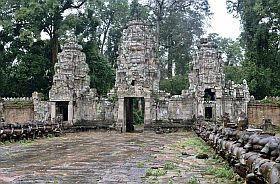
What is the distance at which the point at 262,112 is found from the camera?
33.7 m

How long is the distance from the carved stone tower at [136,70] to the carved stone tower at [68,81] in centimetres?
339

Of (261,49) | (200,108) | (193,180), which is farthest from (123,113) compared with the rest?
(193,180)

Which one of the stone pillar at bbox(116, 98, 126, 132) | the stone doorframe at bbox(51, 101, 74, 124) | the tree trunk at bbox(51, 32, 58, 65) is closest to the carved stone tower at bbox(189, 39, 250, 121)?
the stone pillar at bbox(116, 98, 126, 132)

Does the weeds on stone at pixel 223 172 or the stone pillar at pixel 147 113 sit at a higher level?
the stone pillar at pixel 147 113

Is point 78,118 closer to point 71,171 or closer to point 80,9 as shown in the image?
point 80,9

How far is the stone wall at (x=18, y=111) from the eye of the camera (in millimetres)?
34688

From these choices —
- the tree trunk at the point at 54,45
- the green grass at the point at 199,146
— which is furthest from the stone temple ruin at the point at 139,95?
the green grass at the point at 199,146

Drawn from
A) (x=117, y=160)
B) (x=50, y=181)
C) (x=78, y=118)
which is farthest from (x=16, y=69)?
(x=50, y=181)

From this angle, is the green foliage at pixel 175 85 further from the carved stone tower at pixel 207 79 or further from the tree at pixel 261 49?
the carved stone tower at pixel 207 79

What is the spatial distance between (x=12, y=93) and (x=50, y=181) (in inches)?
1420

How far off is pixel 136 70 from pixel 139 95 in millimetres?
1931

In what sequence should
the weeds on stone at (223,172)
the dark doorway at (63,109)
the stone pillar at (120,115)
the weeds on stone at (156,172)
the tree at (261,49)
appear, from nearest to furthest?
1. the weeds on stone at (223,172)
2. the weeds on stone at (156,172)
3. the stone pillar at (120,115)
4. the dark doorway at (63,109)
5. the tree at (261,49)

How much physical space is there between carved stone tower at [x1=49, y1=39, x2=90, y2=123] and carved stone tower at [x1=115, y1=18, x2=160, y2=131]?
133 inches

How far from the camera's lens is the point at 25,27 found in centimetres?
4275
